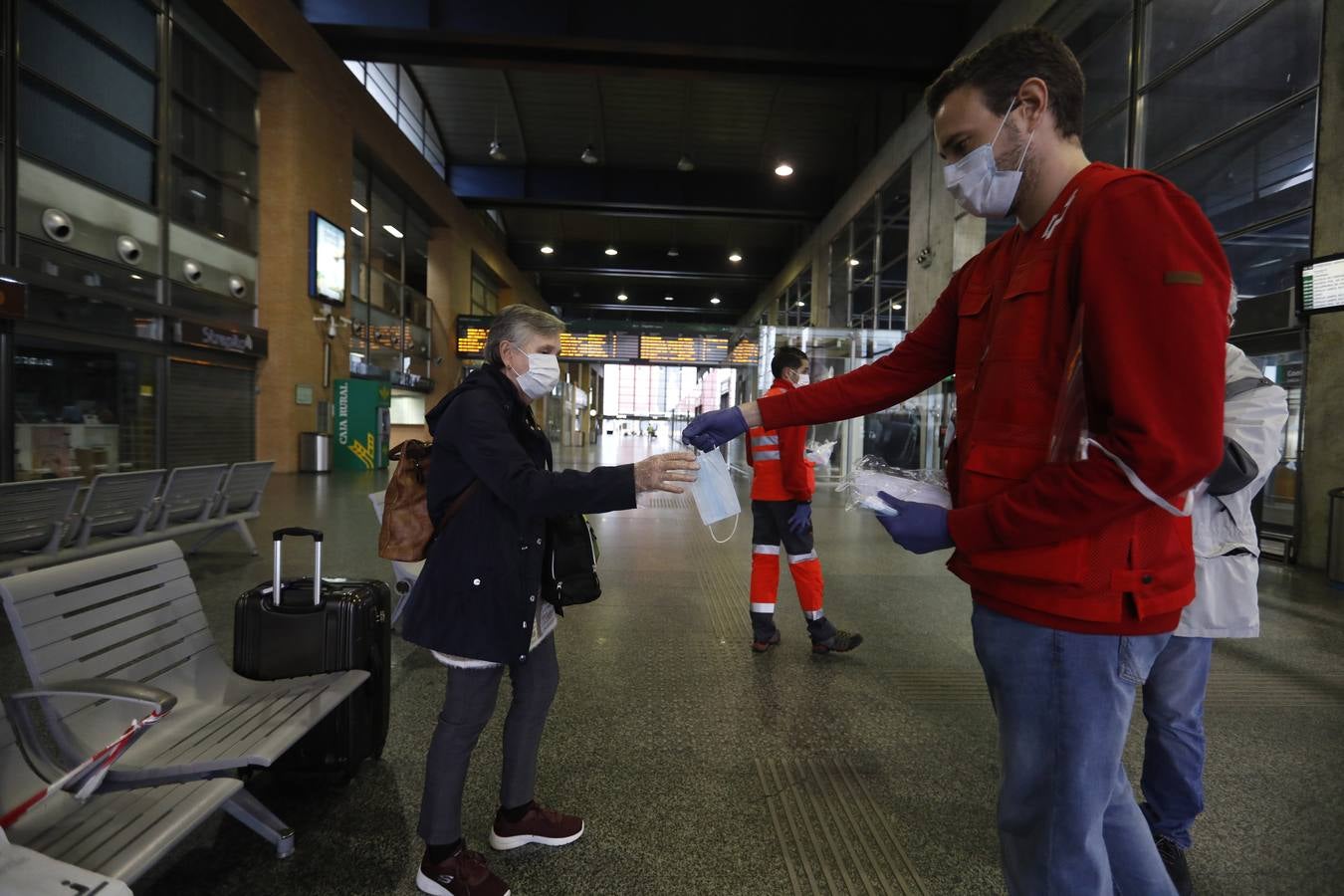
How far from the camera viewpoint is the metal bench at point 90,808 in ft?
5.05

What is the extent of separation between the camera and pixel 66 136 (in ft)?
31.4

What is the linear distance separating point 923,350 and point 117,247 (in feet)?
42.5

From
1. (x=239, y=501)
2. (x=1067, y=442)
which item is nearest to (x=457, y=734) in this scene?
(x=1067, y=442)

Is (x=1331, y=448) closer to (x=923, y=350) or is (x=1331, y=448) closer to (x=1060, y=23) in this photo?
(x=1060, y=23)

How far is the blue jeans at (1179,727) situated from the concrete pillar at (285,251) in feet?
49.2

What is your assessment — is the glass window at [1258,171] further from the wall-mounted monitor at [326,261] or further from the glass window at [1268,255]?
the wall-mounted monitor at [326,261]

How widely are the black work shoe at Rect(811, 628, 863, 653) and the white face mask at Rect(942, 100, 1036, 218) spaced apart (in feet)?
10.4

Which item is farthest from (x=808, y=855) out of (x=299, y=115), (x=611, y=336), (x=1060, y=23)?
(x=611, y=336)

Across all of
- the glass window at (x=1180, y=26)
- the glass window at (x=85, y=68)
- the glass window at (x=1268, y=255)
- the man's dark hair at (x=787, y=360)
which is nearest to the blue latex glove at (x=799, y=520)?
the man's dark hair at (x=787, y=360)

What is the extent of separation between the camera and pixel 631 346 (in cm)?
2350

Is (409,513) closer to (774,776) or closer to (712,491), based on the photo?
(712,491)

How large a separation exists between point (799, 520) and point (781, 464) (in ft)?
1.13

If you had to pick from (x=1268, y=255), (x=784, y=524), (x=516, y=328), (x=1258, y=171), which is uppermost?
(x=1258, y=171)

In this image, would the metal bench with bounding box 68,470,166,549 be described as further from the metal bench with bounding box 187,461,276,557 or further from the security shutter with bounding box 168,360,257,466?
the security shutter with bounding box 168,360,257,466
